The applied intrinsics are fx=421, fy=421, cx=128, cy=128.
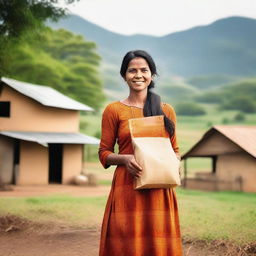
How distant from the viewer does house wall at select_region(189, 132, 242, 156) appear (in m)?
18.2

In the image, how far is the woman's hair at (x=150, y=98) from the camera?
3.12 metres

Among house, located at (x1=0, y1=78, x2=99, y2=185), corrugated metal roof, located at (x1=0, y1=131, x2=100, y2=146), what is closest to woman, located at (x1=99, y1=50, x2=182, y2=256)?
corrugated metal roof, located at (x1=0, y1=131, x2=100, y2=146)

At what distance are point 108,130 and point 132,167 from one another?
418mm

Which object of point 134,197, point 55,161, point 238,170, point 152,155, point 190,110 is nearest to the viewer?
point 152,155

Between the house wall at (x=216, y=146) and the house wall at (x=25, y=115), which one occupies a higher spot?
the house wall at (x=25, y=115)

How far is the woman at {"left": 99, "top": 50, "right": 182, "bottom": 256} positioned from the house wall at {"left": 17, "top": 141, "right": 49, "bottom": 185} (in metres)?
16.1

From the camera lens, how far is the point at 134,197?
10.3 feet

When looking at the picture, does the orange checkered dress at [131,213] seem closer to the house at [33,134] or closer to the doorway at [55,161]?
the house at [33,134]

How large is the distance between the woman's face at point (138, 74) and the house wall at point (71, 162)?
55.9 feet

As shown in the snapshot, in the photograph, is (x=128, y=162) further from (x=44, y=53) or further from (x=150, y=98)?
(x=44, y=53)

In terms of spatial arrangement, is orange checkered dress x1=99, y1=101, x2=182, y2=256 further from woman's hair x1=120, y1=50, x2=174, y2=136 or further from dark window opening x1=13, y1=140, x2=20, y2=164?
dark window opening x1=13, y1=140, x2=20, y2=164

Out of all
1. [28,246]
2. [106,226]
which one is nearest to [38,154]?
[28,246]

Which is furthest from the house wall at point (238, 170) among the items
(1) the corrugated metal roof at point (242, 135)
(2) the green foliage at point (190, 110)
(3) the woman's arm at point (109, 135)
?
(2) the green foliage at point (190, 110)

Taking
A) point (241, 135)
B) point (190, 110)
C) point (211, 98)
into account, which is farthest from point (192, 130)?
point (211, 98)
